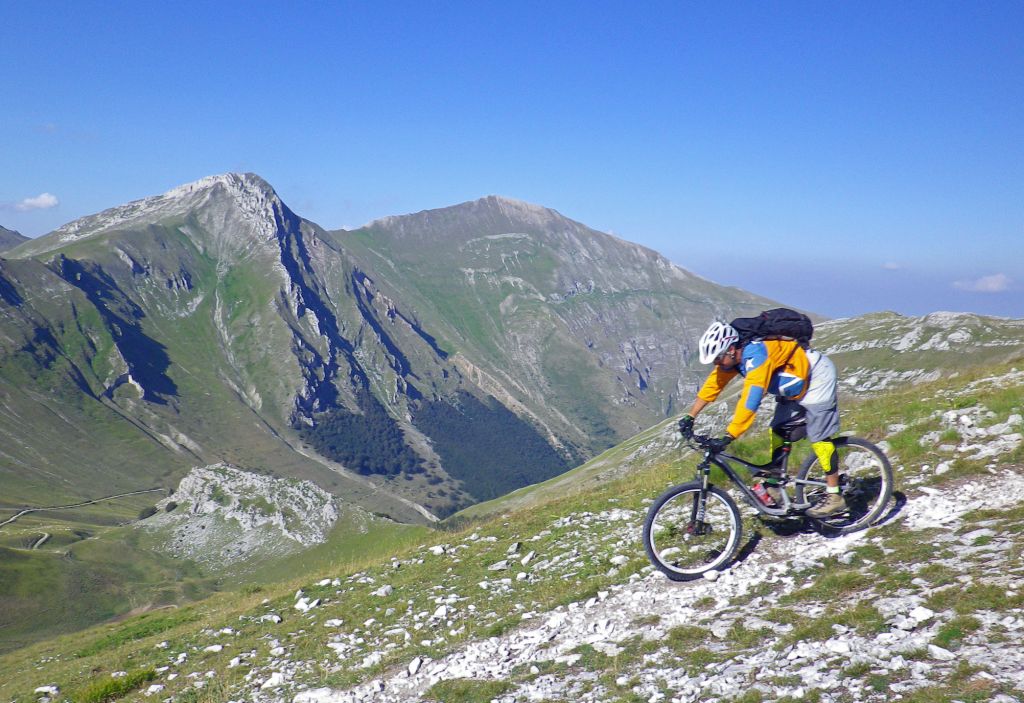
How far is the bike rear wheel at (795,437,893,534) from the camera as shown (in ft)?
40.6

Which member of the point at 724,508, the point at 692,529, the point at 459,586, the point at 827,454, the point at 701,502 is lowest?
the point at 459,586

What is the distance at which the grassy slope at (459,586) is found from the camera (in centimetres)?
1273

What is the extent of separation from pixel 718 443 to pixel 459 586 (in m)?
7.45

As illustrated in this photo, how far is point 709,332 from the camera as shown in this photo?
480 inches

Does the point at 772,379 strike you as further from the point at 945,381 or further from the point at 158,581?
the point at 158,581

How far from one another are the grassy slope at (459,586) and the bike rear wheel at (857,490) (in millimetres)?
492

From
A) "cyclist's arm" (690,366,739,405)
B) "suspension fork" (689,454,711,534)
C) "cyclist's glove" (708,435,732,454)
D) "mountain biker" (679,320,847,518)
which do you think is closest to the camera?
"mountain biker" (679,320,847,518)

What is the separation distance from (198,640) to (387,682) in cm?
889

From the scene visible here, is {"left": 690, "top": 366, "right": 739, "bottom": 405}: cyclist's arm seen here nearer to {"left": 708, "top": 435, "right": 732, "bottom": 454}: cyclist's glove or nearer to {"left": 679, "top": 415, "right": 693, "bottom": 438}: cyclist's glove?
{"left": 679, "top": 415, "right": 693, "bottom": 438}: cyclist's glove

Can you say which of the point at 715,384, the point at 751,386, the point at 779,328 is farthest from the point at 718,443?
the point at 779,328

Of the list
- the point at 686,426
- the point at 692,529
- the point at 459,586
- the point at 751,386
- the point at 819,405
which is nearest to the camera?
the point at 751,386

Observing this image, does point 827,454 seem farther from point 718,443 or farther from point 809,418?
point 718,443

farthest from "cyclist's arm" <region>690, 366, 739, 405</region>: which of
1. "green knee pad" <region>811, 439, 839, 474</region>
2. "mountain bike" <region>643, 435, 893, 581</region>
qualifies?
"green knee pad" <region>811, 439, 839, 474</region>

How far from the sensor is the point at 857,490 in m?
13.5
